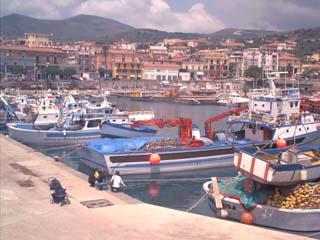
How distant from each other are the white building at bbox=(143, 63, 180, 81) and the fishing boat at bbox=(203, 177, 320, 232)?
102159 millimetres

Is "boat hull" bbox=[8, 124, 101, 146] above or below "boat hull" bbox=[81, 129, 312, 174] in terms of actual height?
below

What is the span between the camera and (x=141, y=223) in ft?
38.0

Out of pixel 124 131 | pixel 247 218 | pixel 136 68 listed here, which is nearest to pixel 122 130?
pixel 124 131

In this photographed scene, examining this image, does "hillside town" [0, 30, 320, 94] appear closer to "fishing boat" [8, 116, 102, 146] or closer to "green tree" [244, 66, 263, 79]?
"green tree" [244, 66, 263, 79]

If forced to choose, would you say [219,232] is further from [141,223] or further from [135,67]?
[135,67]

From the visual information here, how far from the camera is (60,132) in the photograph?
31.6 metres

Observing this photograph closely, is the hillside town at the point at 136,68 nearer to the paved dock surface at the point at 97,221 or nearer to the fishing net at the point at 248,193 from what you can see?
the paved dock surface at the point at 97,221

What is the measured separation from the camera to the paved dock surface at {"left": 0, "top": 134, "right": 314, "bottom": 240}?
10.7 m

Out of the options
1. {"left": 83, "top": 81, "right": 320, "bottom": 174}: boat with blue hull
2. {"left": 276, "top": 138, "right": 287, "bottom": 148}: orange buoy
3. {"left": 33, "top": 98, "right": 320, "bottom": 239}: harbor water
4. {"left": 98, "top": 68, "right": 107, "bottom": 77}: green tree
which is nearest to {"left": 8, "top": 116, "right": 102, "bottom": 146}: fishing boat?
{"left": 83, "top": 81, "right": 320, "bottom": 174}: boat with blue hull

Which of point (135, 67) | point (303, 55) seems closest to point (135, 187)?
point (135, 67)

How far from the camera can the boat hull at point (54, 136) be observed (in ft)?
104

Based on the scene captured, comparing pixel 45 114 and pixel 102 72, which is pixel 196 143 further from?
pixel 102 72

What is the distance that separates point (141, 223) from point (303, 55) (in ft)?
494

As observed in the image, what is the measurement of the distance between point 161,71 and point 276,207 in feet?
345
